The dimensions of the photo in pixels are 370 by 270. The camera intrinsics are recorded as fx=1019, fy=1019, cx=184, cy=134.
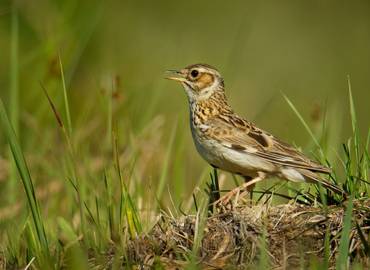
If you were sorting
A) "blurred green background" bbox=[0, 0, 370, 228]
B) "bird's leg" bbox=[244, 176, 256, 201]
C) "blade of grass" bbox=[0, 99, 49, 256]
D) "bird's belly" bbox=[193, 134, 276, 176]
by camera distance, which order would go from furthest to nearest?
"blurred green background" bbox=[0, 0, 370, 228]
"bird's belly" bbox=[193, 134, 276, 176]
"bird's leg" bbox=[244, 176, 256, 201]
"blade of grass" bbox=[0, 99, 49, 256]

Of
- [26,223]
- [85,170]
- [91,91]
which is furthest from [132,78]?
[26,223]

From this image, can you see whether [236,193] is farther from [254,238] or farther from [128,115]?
[128,115]

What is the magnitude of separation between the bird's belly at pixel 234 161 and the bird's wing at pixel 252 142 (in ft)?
0.15

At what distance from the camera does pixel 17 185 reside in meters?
9.34

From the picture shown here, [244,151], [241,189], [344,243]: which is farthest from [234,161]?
[344,243]

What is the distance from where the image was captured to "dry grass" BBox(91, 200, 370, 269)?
6234 millimetres

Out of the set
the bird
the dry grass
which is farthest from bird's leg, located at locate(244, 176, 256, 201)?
the dry grass

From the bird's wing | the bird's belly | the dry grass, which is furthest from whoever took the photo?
the bird's belly

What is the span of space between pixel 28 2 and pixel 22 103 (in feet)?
7.47

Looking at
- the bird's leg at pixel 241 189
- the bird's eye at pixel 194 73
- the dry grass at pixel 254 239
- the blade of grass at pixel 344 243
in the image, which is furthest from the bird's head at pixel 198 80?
the blade of grass at pixel 344 243

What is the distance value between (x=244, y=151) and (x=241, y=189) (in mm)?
582

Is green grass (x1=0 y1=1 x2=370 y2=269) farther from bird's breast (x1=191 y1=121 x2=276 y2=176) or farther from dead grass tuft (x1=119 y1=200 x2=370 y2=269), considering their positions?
bird's breast (x1=191 y1=121 x2=276 y2=176)

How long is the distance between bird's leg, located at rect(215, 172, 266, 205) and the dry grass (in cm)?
49

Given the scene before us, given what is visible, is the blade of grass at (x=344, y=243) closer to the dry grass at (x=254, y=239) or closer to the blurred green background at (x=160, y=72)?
the dry grass at (x=254, y=239)
